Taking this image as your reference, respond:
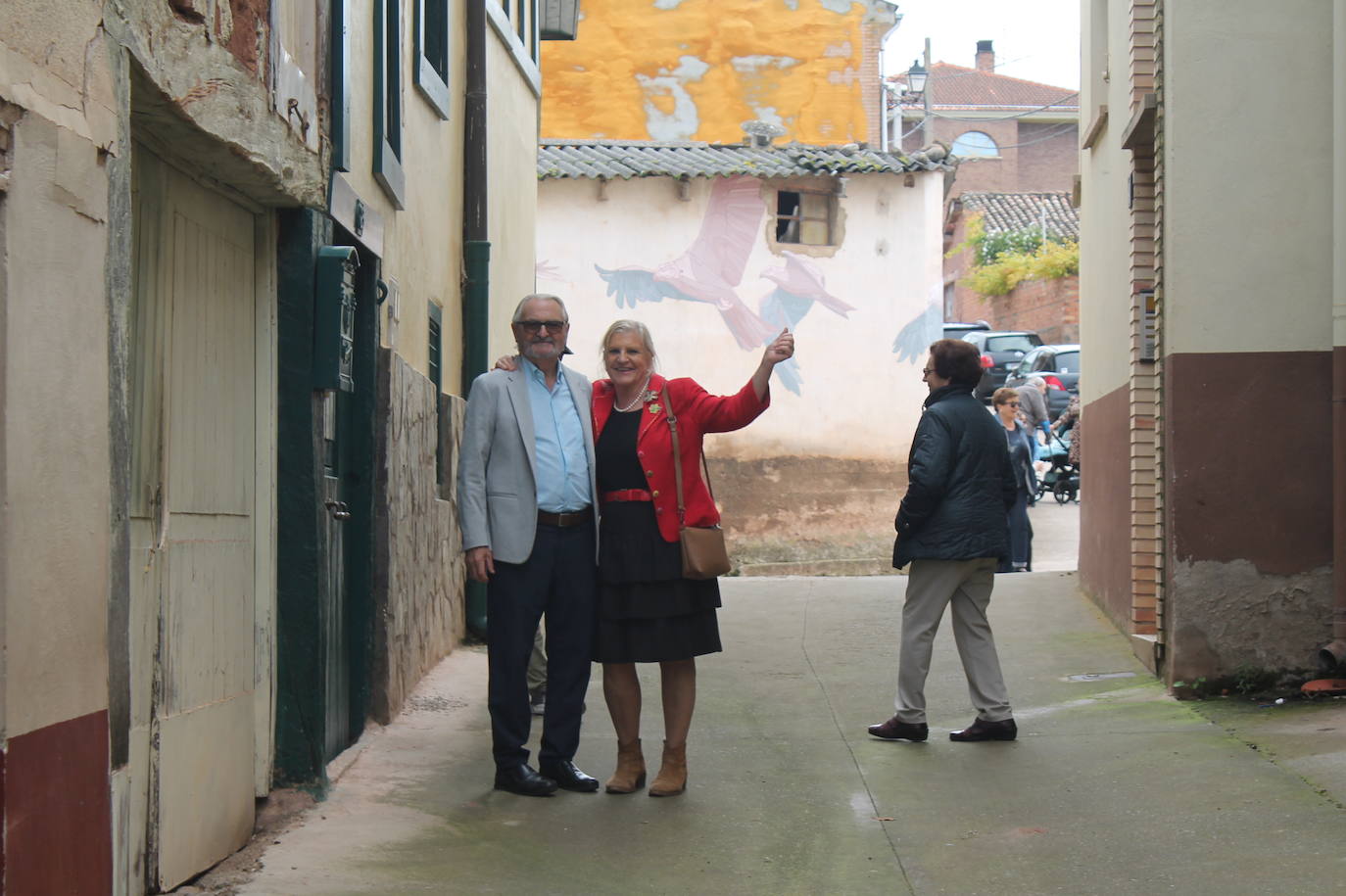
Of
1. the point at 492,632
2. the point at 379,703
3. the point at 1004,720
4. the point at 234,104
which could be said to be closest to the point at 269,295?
the point at 234,104

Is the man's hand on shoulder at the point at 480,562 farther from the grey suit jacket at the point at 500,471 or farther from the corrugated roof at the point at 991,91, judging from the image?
the corrugated roof at the point at 991,91

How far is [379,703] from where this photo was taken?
24.6ft

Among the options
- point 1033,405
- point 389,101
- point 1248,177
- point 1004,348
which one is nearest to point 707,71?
point 1033,405

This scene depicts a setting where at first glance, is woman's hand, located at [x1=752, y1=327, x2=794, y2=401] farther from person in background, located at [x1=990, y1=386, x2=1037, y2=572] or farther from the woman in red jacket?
person in background, located at [x1=990, y1=386, x2=1037, y2=572]

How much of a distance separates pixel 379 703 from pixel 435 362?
2999 millimetres

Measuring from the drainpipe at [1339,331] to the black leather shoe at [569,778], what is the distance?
149 inches

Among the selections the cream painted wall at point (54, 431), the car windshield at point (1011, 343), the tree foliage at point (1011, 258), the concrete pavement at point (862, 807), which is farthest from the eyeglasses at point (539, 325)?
the tree foliage at point (1011, 258)

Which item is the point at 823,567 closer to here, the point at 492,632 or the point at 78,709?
the point at 492,632

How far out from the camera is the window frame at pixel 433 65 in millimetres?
8805

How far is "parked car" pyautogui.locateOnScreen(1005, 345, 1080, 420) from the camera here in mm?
29281

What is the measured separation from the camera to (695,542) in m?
6.22

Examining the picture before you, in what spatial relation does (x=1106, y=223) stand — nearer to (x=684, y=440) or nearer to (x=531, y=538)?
(x=684, y=440)

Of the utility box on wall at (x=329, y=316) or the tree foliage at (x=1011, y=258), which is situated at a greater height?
the tree foliage at (x=1011, y=258)

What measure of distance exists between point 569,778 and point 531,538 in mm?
987
